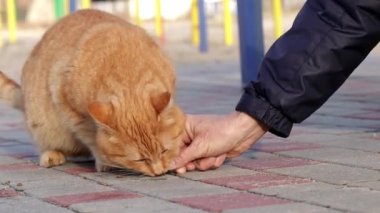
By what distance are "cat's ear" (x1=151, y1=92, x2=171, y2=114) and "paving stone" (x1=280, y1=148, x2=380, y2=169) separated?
2.74ft

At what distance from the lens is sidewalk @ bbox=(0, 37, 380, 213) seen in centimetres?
342

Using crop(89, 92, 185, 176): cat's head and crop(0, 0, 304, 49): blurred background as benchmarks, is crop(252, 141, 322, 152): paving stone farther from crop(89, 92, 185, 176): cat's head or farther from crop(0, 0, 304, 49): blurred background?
crop(0, 0, 304, 49): blurred background

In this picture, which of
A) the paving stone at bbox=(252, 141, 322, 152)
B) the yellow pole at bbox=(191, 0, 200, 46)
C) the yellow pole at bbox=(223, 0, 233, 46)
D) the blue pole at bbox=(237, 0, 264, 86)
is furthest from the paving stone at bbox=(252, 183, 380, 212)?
the yellow pole at bbox=(191, 0, 200, 46)

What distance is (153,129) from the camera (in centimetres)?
411

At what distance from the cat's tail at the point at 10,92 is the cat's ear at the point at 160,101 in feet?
4.70

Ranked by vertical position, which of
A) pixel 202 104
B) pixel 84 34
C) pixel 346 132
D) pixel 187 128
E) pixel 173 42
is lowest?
pixel 173 42

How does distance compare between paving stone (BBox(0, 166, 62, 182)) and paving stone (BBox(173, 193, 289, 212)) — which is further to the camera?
paving stone (BBox(0, 166, 62, 182))

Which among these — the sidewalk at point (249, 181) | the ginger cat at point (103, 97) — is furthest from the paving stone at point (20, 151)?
the ginger cat at point (103, 97)

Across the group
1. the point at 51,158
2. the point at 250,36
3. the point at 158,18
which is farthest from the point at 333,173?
the point at 158,18

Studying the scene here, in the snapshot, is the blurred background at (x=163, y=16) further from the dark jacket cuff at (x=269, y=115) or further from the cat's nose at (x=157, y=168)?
the dark jacket cuff at (x=269, y=115)

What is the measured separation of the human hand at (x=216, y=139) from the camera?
4008mm

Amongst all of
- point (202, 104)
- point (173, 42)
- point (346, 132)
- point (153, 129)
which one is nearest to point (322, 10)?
point (153, 129)

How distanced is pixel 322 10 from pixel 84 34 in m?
1.43

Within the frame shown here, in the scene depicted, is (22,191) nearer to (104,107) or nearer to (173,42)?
(104,107)
